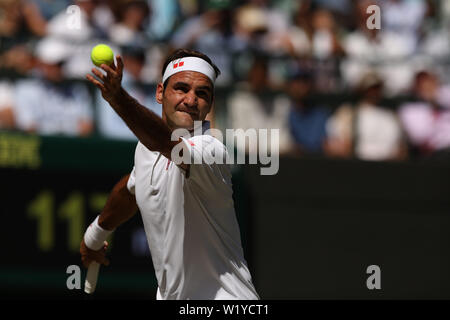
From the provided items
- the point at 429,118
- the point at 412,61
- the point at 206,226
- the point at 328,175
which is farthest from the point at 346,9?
the point at 206,226

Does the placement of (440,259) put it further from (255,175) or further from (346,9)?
(346,9)

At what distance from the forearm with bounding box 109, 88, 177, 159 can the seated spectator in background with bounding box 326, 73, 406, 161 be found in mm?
5793

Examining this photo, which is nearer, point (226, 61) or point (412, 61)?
point (226, 61)

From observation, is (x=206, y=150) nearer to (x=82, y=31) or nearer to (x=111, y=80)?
(x=111, y=80)

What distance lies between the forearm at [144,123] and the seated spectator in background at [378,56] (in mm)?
6297

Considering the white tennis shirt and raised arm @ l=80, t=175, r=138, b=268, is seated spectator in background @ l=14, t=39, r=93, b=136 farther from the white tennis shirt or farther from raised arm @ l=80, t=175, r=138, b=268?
the white tennis shirt

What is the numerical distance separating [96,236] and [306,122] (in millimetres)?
4886

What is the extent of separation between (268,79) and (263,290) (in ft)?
7.52

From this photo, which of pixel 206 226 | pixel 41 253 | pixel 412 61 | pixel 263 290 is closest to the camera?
pixel 206 226

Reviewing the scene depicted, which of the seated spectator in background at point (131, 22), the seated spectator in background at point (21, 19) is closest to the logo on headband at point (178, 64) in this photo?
the seated spectator in background at point (21, 19)

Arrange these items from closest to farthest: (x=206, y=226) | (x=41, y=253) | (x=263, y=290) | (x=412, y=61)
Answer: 1. (x=206, y=226)
2. (x=41, y=253)
3. (x=263, y=290)
4. (x=412, y=61)

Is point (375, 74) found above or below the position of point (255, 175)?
above

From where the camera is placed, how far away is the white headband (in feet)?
15.0

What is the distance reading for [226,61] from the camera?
960cm
